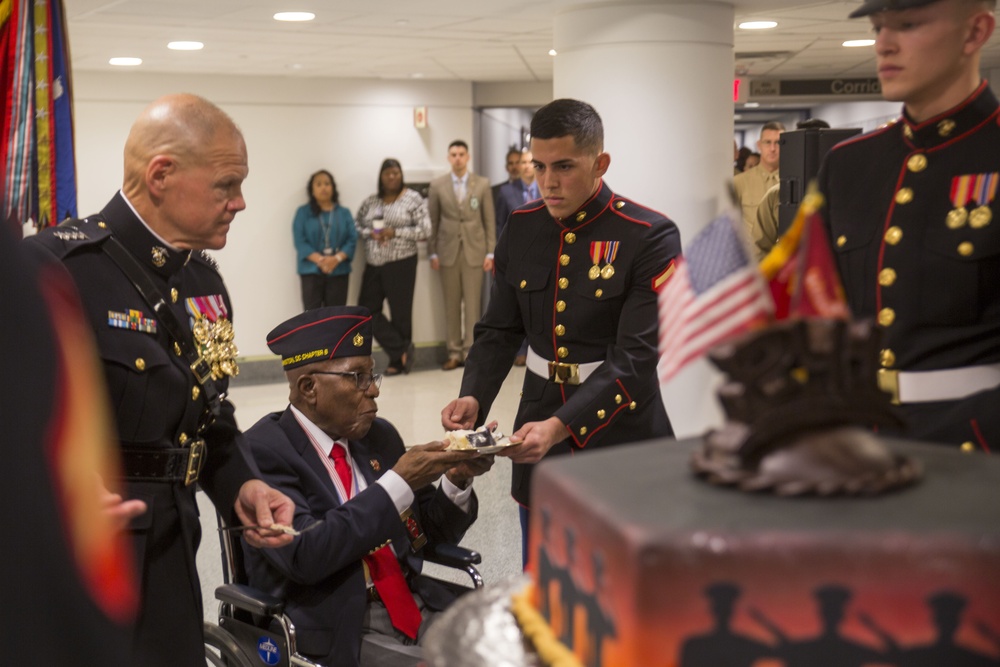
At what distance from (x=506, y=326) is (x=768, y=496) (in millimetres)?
2108

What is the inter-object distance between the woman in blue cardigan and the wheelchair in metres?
7.47

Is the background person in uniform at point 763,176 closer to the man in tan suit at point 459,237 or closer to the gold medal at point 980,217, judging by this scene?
the man in tan suit at point 459,237

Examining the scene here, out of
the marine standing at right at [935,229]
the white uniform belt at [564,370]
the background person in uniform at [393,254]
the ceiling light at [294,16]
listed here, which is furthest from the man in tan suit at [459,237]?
the marine standing at right at [935,229]

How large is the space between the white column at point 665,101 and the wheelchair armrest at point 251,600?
3.71 m

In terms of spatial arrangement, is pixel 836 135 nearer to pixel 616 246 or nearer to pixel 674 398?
pixel 674 398

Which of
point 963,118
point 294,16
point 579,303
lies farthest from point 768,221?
point 963,118

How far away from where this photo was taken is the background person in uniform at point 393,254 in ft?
33.7

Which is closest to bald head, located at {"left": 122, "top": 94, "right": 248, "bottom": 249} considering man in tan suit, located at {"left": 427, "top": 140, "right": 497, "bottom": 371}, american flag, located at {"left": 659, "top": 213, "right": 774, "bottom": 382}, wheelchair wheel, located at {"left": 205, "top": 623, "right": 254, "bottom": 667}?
wheelchair wheel, located at {"left": 205, "top": 623, "right": 254, "bottom": 667}

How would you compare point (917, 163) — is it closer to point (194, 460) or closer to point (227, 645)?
point (194, 460)

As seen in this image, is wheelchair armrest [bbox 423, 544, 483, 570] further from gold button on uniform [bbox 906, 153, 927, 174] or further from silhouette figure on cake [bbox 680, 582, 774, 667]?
silhouette figure on cake [bbox 680, 582, 774, 667]

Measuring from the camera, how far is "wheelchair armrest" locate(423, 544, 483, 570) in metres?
2.88

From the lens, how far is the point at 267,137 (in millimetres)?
10391

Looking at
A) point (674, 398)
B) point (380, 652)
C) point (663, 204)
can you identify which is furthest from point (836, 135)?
point (380, 652)

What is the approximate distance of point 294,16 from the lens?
6785 mm
